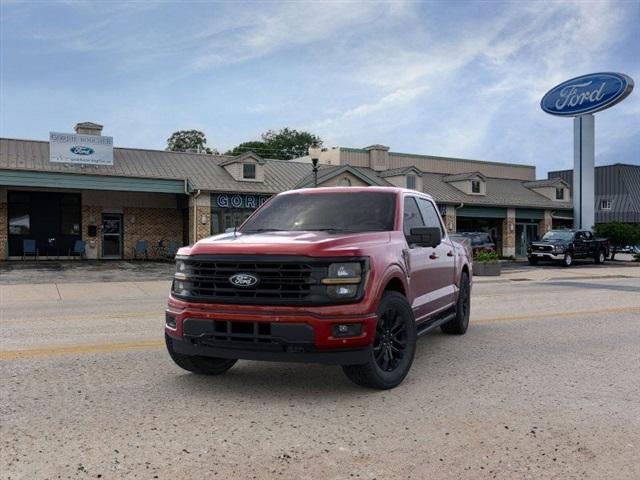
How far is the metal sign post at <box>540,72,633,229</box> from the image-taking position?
3412 centimetres

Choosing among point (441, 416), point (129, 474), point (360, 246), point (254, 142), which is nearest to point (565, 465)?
point (441, 416)

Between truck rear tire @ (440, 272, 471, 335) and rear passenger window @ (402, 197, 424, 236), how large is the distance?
1.79m

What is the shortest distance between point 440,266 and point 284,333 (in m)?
2.93

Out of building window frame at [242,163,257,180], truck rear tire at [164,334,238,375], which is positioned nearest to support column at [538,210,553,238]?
building window frame at [242,163,257,180]

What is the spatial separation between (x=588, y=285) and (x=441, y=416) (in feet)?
47.5

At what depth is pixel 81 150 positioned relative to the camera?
2744cm

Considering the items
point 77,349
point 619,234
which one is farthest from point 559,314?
point 619,234

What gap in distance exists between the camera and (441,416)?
4.62m

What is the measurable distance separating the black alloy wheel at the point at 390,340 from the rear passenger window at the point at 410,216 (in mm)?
1086

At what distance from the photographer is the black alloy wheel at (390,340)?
520 centimetres

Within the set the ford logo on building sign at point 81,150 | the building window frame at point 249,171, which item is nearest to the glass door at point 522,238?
the building window frame at point 249,171

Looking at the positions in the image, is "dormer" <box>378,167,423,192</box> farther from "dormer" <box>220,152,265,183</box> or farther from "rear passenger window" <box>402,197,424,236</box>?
"rear passenger window" <box>402,197,424,236</box>

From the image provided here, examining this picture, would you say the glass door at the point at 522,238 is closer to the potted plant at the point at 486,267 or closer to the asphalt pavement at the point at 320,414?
the potted plant at the point at 486,267

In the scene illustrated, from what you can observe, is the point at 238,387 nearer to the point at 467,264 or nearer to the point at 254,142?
the point at 467,264
